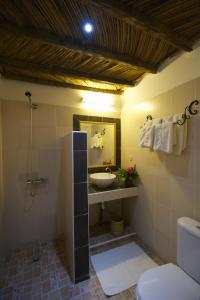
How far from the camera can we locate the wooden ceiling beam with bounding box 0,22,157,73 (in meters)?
1.23

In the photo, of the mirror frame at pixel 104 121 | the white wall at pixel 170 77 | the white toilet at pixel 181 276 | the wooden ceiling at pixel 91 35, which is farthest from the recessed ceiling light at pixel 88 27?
the white toilet at pixel 181 276

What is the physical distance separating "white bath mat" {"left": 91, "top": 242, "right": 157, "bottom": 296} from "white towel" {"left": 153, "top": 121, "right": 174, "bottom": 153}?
140 cm

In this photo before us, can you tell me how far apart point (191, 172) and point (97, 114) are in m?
1.56

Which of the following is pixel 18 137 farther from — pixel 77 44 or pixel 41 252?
pixel 41 252

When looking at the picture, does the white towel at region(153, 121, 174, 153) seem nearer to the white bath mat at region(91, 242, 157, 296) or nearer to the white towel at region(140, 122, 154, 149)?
the white towel at region(140, 122, 154, 149)

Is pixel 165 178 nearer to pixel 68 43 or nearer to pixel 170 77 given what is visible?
pixel 170 77

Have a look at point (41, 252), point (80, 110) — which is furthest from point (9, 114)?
point (41, 252)

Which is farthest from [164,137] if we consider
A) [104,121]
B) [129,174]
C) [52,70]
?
[52,70]

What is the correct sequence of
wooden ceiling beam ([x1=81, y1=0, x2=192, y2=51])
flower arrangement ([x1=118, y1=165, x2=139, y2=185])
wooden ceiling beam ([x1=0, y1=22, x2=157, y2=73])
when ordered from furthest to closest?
flower arrangement ([x1=118, y1=165, x2=139, y2=185]) < wooden ceiling beam ([x1=0, y1=22, x2=157, y2=73]) < wooden ceiling beam ([x1=81, y1=0, x2=192, y2=51])

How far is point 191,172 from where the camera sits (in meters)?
1.52

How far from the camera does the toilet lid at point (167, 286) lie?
107cm

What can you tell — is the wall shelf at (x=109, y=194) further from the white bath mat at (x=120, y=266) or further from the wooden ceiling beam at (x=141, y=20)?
the wooden ceiling beam at (x=141, y=20)

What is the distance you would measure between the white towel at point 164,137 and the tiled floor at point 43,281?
4.85 feet

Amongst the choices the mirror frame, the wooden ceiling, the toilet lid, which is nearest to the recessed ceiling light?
the wooden ceiling
